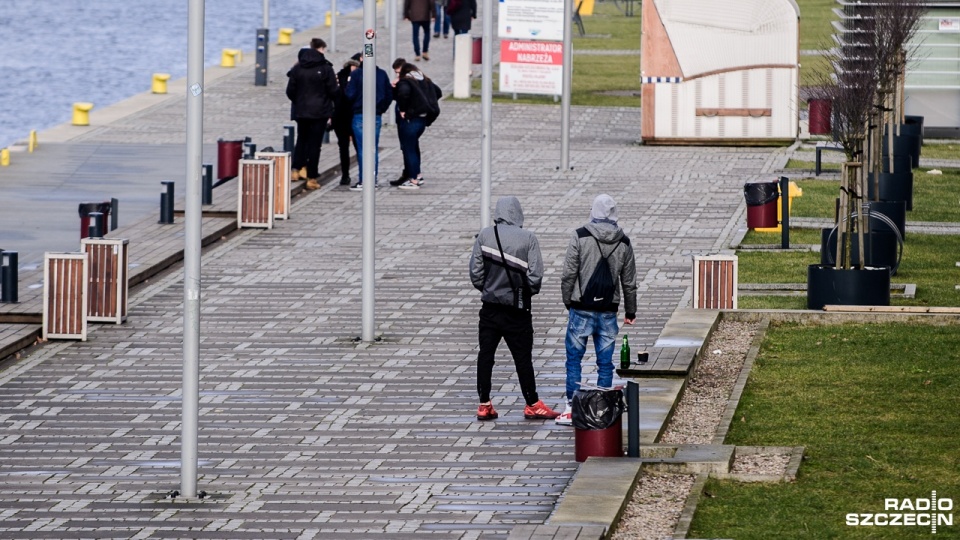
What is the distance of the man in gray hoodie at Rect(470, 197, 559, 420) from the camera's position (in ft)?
45.4

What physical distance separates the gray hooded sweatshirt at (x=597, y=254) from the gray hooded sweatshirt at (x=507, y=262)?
243 mm

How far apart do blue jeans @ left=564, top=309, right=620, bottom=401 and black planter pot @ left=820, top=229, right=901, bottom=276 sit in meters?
5.86

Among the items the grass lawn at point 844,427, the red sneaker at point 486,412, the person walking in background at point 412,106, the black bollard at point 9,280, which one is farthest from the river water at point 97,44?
the red sneaker at point 486,412

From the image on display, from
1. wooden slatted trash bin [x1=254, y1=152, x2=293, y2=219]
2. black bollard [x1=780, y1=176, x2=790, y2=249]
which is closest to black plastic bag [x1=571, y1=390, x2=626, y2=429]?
black bollard [x1=780, y1=176, x2=790, y2=249]

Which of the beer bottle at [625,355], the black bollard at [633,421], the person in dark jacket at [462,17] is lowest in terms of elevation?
the black bollard at [633,421]

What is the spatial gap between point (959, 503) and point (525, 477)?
2.75m

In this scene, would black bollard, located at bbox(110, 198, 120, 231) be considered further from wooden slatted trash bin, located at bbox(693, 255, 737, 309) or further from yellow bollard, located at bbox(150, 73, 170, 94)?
yellow bollard, located at bbox(150, 73, 170, 94)

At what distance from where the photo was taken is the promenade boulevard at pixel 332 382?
1157 centimetres

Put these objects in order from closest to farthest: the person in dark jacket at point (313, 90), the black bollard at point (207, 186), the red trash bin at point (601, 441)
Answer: the red trash bin at point (601, 441), the black bollard at point (207, 186), the person in dark jacket at point (313, 90)

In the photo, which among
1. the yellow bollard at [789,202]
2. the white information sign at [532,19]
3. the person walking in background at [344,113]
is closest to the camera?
the yellow bollard at [789,202]

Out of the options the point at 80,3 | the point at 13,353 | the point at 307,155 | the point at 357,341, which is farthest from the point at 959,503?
the point at 80,3

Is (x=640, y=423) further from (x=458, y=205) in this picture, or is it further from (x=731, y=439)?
(x=458, y=205)

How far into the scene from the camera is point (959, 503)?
11156 mm

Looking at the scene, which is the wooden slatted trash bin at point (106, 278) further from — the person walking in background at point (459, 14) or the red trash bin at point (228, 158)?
the person walking in background at point (459, 14)
